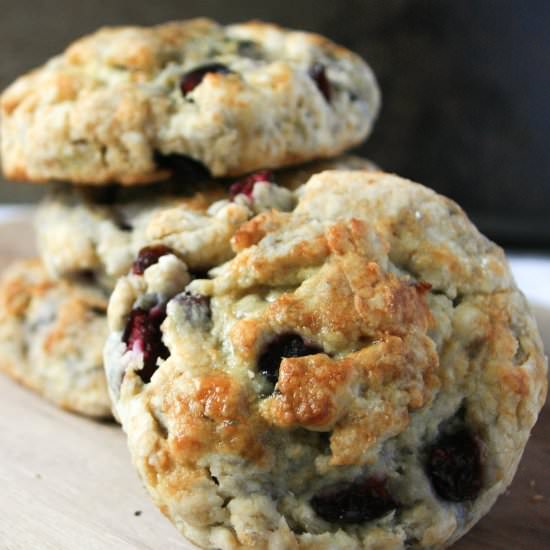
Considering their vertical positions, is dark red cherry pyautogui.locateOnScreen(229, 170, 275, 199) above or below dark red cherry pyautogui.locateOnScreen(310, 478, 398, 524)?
above

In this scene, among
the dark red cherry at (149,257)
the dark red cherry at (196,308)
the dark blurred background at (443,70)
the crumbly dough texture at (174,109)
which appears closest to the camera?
the dark red cherry at (196,308)

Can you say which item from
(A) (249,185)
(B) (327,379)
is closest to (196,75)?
(A) (249,185)

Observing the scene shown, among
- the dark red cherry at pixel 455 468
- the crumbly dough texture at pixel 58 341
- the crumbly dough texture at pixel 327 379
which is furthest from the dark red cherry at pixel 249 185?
the dark red cherry at pixel 455 468

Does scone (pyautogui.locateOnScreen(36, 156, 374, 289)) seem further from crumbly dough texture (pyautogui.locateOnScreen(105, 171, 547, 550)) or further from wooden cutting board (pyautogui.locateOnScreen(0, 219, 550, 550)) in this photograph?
wooden cutting board (pyautogui.locateOnScreen(0, 219, 550, 550))

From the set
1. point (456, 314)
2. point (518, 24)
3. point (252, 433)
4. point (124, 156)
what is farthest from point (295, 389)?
point (518, 24)

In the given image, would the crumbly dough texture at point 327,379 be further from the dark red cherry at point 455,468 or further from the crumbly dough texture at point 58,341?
the crumbly dough texture at point 58,341

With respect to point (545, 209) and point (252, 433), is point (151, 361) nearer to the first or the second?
point (252, 433)

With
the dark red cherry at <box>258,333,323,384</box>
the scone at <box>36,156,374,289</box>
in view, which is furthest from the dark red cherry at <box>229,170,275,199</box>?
the dark red cherry at <box>258,333,323,384</box>
